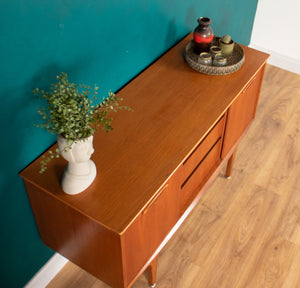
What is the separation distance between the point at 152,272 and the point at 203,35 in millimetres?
1204

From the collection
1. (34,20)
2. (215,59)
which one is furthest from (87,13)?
(215,59)

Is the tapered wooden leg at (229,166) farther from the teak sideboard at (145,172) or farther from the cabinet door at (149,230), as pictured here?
the cabinet door at (149,230)

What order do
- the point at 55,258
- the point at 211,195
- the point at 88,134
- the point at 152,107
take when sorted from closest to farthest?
the point at 88,134, the point at 152,107, the point at 55,258, the point at 211,195

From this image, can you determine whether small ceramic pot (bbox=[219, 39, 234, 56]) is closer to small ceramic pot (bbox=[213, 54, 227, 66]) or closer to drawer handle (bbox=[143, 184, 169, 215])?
small ceramic pot (bbox=[213, 54, 227, 66])

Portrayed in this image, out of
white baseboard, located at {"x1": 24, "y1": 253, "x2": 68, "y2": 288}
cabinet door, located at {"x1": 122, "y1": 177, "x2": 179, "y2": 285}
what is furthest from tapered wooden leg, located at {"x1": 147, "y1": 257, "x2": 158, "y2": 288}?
white baseboard, located at {"x1": 24, "y1": 253, "x2": 68, "y2": 288}

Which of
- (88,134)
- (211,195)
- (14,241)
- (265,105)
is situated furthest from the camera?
(265,105)

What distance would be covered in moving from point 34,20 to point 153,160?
2.20 feet

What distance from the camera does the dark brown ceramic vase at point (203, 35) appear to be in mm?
2064

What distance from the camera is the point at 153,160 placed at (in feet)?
5.27

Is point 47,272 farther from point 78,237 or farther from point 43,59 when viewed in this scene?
point 43,59

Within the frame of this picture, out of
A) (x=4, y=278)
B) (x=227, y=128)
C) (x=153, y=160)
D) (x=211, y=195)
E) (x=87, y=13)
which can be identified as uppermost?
(x=87, y=13)

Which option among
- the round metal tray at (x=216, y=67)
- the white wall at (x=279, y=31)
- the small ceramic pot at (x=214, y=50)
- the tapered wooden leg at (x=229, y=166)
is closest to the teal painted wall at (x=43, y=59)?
the round metal tray at (x=216, y=67)

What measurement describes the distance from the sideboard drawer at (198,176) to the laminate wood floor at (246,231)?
1.19 ft

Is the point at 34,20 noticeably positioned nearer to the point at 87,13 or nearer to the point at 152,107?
the point at 87,13
